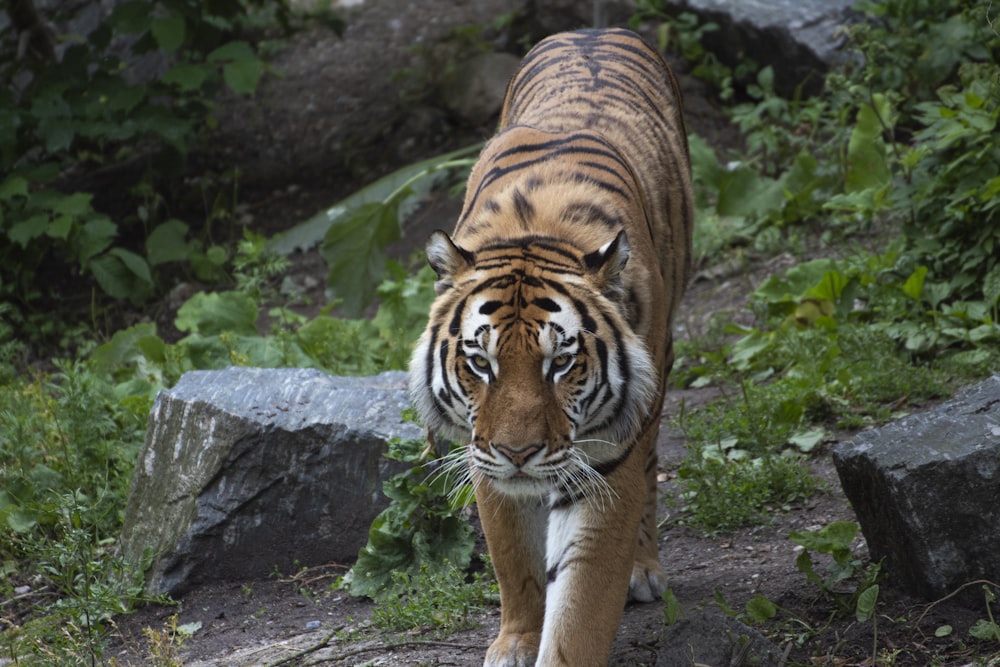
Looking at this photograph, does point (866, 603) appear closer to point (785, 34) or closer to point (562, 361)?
point (562, 361)

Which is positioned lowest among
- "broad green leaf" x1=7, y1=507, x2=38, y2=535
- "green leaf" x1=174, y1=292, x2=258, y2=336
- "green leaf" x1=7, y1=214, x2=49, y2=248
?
"broad green leaf" x1=7, y1=507, x2=38, y2=535

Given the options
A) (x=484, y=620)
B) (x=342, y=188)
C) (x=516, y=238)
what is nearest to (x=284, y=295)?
(x=342, y=188)

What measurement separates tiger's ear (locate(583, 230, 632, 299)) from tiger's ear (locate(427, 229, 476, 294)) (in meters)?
0.35

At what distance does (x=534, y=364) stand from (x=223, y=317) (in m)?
3.96

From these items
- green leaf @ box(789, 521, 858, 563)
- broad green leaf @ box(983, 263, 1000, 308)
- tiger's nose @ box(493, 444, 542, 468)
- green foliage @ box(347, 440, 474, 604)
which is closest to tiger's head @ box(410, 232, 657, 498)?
tiger's nose @ box(493, 444, 542, 468)

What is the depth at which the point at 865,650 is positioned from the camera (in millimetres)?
3238

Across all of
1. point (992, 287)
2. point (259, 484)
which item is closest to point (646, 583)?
point (259, 484)

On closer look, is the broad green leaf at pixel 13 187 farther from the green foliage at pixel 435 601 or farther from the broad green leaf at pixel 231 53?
the green foliage at pixel 435 601

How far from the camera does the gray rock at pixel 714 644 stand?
9.96ft

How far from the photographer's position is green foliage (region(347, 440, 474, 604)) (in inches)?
168

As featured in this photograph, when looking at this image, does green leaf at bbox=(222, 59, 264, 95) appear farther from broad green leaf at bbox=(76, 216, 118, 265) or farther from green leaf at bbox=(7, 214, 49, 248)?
green leaf at bbox=(7, 214, 49, 248)

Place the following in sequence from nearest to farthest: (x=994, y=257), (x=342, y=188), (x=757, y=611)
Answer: (x=757, y=611) → (x=994, y=257) → (x=342, y=188)

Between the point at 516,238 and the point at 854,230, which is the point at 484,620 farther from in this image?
the point at 854,230

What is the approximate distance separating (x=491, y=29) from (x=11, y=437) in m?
6.82
